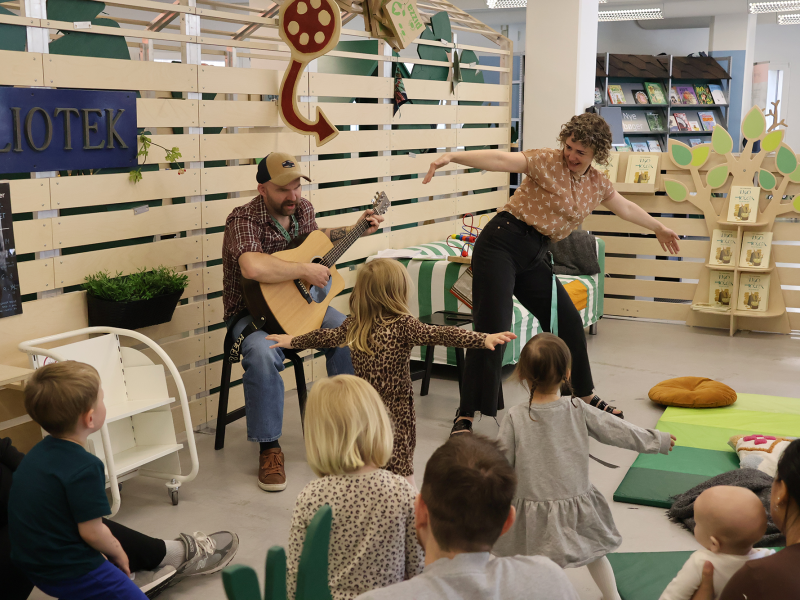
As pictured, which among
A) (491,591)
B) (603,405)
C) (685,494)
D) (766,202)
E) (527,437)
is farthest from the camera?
(766,202)

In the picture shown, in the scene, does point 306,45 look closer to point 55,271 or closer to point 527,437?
point 55,271

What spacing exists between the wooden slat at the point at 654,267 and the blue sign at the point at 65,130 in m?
4.26

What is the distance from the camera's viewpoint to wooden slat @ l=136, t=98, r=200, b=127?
11.2 feet

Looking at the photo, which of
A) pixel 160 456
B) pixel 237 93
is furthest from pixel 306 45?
pixel 160 456

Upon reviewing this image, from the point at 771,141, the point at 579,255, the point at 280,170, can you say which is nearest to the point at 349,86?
the point at 280,170

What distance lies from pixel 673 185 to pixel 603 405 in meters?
2.89

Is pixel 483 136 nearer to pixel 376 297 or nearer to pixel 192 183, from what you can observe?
pixel 192 183

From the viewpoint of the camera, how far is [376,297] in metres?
2.62

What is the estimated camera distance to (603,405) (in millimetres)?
3734

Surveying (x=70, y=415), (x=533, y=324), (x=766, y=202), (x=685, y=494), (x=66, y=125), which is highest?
(x=66, y=125)

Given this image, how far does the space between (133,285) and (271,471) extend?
0.96 m

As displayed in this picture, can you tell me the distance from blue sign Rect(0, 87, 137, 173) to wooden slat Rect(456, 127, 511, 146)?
123 inches

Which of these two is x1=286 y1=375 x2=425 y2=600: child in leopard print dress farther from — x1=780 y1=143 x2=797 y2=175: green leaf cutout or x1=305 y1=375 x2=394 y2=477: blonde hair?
x1=780 y1=143 x2=797 y2=175: green leaf cutout

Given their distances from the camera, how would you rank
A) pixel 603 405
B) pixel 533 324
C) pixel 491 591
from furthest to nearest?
pixel 533 324, pixel 603 405, pixel 491 591
